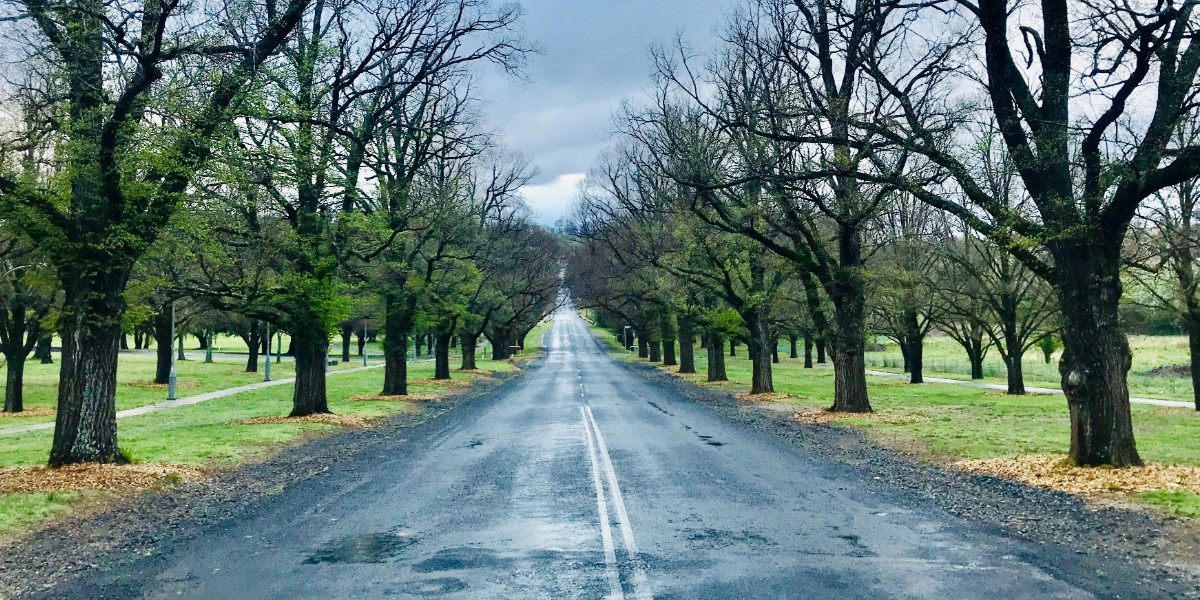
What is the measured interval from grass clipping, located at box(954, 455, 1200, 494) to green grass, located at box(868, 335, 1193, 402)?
72.9ft

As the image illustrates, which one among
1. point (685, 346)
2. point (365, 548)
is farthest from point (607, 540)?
point (685, 346)

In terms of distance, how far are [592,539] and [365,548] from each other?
2150 millimetres

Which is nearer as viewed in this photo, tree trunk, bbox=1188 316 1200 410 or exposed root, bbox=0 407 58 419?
tree trunk, bbox=1188 316 1200 410

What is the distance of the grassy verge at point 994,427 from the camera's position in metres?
14.6

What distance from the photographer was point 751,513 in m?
9.90

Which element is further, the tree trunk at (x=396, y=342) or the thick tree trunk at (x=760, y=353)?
the thick tree trunk at (x=760, y=353)

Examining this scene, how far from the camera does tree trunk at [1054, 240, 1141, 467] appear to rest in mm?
12352

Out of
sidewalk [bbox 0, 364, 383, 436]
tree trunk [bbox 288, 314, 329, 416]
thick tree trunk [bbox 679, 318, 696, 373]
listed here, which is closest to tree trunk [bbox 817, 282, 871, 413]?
tree trunk [bbox 288, 314, 329, 416]

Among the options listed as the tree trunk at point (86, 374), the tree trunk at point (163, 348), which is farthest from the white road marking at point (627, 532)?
the tree trunk at point (163, 348)

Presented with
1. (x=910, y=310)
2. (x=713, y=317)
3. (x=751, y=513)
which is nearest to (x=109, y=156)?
(x=751, y=513)

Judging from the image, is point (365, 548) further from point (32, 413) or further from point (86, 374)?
point (32, 413)

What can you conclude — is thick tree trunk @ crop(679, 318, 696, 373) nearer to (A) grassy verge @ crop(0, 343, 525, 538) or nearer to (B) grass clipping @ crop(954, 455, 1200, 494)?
(A) grassy verge @ crop(0, 343, 525, 538)

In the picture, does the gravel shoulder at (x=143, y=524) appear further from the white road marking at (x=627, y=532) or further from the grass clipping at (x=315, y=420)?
the grass clipping at (x=315, y=420)

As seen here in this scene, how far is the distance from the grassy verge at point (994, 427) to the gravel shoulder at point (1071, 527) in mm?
826
